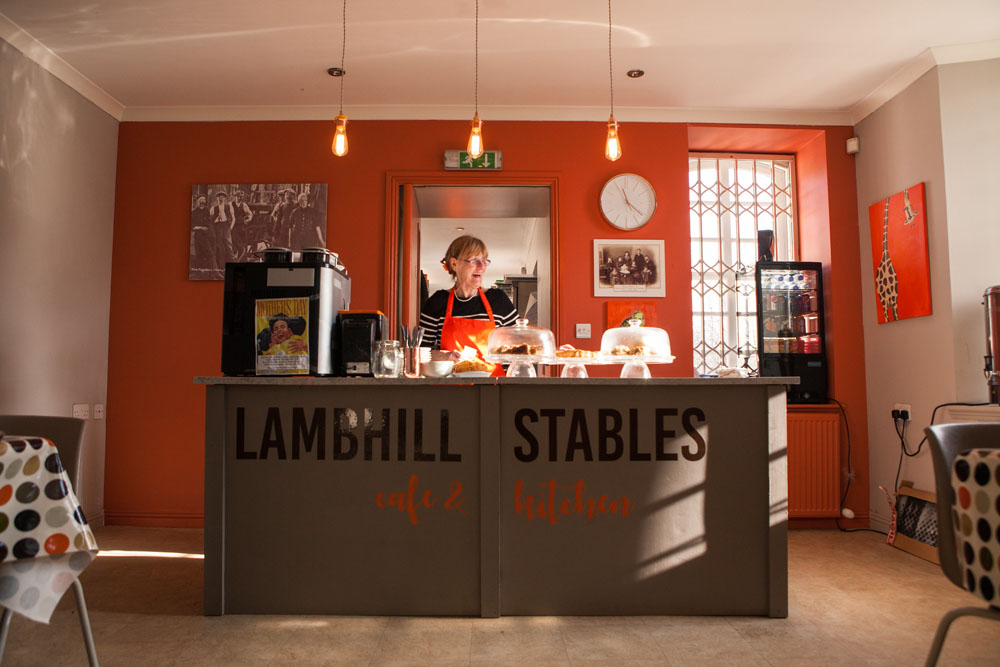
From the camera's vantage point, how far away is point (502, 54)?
12.7ft

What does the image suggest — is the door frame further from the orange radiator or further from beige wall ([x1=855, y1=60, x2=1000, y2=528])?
beige wall ([x1=855, y1=60, x2=1000, y2=528])

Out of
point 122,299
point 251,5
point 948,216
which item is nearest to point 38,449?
point 251,5

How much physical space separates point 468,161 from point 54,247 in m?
2.67

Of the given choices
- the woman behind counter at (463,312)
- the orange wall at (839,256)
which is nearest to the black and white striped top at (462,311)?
the woman behind counter at (463,312)

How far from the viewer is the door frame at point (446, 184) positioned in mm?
4512

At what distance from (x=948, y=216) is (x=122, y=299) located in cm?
534

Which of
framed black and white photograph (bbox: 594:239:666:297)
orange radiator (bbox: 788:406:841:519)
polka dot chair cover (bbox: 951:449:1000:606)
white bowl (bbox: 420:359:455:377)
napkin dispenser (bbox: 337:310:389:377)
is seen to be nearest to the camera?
polka dot chair cover (bbox: 951:449:1000:606)

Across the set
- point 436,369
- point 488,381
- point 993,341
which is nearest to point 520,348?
point 488,381

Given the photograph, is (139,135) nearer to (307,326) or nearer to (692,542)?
(307,326)

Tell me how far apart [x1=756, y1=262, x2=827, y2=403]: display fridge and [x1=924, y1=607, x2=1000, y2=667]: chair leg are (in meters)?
3.28

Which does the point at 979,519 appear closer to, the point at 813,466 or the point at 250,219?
the point at 813,466

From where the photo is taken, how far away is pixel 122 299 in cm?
453

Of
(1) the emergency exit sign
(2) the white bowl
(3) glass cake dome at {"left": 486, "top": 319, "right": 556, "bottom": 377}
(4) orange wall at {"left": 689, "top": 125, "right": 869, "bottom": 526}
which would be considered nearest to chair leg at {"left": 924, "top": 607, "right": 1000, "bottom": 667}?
(3) glass cake dome at {"left": 486, "top": 319, "right": 556, "bottom": 377}

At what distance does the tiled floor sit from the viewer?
2.17m
